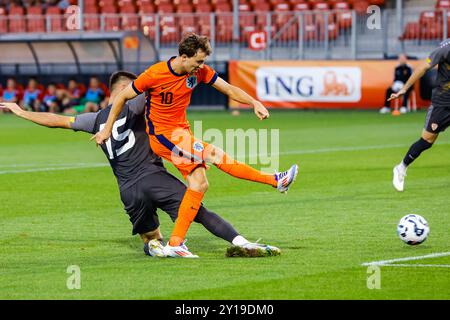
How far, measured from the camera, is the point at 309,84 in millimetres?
32688

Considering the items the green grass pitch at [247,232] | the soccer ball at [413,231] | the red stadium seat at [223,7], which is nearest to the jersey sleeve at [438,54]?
the green grass pitch at [247,232]

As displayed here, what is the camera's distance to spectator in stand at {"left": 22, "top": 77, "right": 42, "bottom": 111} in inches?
1339

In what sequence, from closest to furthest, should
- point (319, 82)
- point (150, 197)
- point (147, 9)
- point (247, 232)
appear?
point (150, 197)
point (247, 232)
point (319, 82)
point (147, 9)

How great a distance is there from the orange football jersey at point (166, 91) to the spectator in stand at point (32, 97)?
979 inches

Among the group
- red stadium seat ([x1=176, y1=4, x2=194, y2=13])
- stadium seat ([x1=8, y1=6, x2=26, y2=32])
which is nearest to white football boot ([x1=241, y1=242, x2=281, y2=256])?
red stadium seat ([x1=176, y1=4, x2=194, y2=13])

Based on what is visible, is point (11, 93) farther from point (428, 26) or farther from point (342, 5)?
point (428, 26)

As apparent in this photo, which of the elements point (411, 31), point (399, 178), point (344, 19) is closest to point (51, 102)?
point (344, 19)

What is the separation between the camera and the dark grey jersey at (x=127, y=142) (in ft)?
32.2

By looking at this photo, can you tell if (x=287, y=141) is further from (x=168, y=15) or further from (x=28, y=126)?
(x=168, y=15)

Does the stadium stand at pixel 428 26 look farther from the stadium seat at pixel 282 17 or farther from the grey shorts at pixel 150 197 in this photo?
the grey shorts at pixel 150 197

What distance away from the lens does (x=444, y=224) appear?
11.2 m

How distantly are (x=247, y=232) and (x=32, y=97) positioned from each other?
79.4ft

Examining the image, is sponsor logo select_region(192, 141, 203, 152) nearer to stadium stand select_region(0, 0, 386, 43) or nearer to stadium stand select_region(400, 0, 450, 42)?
stadium stand select_region(400, 0, 450, 42)

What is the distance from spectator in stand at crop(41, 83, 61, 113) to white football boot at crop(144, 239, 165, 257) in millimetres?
24243
